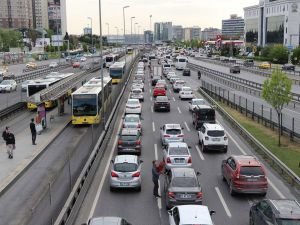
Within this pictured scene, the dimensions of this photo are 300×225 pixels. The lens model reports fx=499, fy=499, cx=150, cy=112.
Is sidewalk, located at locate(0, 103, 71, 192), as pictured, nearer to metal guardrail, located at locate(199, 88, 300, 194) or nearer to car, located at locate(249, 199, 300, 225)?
car, located at locate(249, 199, 300, 225)

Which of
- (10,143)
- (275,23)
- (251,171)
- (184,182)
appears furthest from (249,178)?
(275,23)

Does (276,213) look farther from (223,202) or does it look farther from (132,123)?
(132,123)

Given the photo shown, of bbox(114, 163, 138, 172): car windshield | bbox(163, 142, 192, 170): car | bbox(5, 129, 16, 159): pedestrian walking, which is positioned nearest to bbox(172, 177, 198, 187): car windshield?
bbox(114, 163, 138, 172): car windshield

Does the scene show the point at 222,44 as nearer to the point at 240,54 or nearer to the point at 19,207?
the point at 240,54

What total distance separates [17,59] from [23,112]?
101499 millimetres

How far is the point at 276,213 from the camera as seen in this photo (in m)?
14.2

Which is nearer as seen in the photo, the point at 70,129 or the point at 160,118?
the point at 70,129

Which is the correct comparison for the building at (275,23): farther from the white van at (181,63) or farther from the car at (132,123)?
the car at (132,123)

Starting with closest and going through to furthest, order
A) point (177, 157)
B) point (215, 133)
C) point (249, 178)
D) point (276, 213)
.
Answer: point (276, 213) < point (249, 178) < point (177, 157) < point (215, 133)

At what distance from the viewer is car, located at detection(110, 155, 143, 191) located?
20656 millimetres

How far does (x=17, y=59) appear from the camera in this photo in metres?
142

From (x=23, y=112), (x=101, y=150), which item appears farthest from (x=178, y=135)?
(x=23, y=112)

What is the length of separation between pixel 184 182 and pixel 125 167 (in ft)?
11.1

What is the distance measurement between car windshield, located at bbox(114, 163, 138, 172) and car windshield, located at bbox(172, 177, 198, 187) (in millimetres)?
2771
